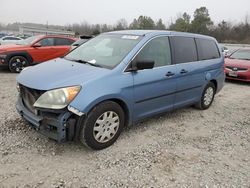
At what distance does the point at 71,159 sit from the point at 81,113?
0.68m

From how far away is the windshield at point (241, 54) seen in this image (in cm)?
1028

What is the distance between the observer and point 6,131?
164 inches

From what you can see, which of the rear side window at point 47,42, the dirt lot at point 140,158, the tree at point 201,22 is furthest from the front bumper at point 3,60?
the tree at point 201,22

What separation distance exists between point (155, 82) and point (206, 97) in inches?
83.4

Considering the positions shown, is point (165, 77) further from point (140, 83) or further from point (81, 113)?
point (81, 113)

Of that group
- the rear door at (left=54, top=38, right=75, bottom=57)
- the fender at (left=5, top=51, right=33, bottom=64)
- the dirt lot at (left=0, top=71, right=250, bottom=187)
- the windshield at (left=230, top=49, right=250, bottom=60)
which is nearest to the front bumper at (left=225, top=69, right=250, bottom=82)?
the windshield at (left=230, top=49, right=250, bottom=60)

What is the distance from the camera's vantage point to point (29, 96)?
12.2ft

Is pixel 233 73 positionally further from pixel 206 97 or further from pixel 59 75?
pixel 59 75

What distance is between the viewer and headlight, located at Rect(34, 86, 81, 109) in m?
3.28

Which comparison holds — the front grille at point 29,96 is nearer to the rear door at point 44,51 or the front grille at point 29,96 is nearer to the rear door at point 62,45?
the rear door at point 44,51

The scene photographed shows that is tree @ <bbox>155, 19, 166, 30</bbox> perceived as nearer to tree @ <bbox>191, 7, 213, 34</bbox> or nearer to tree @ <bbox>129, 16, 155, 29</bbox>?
tree @ <bbox>129, 16, 155, 29</bbox>

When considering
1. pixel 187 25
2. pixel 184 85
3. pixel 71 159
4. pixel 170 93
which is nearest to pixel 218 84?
pixel 184 85

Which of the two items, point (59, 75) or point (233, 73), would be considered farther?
point (233, 73)

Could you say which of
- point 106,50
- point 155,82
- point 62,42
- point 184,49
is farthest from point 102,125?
point 62,42
